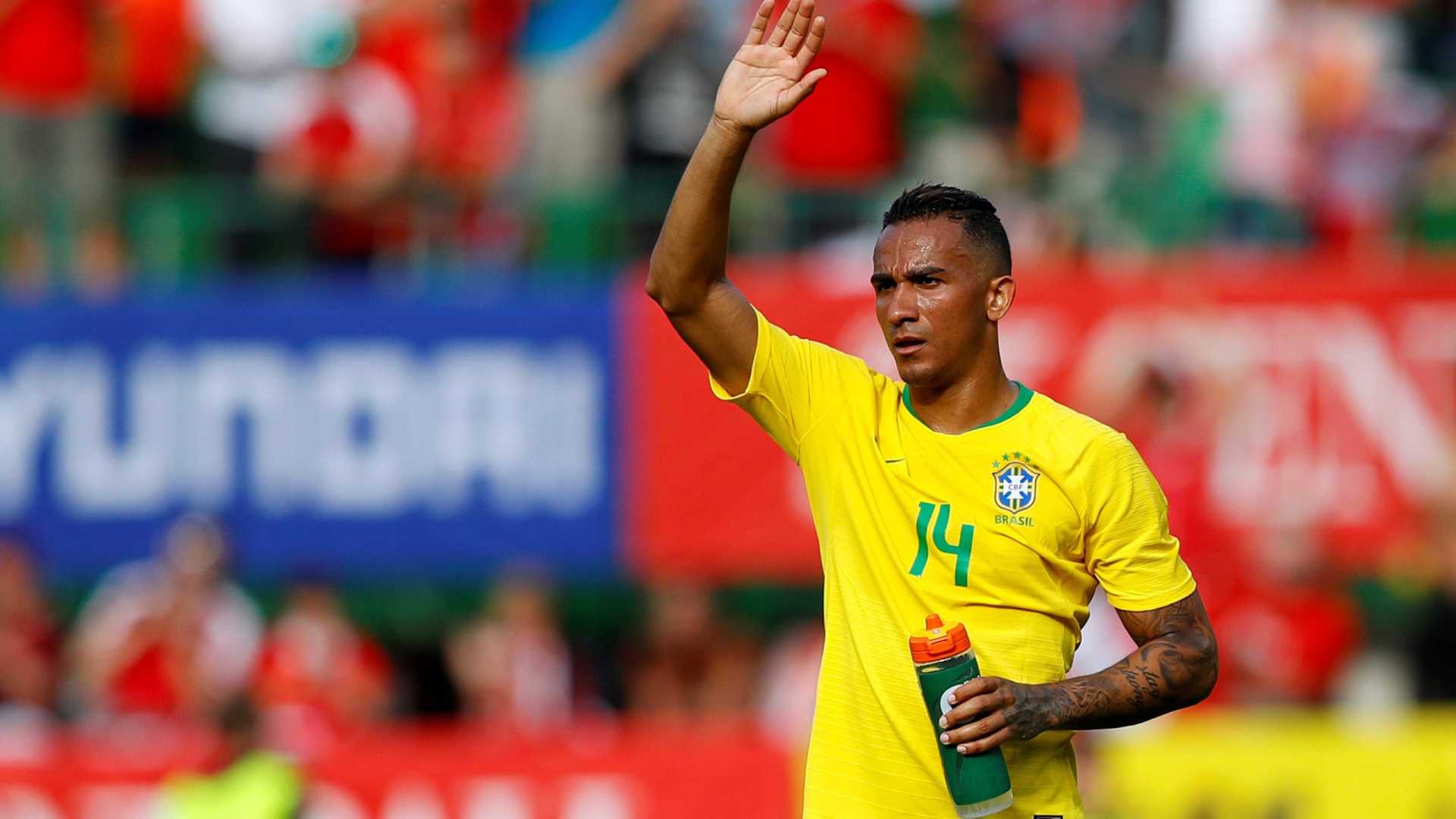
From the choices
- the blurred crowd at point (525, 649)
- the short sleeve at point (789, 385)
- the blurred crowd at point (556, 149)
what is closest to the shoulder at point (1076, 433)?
the short sleeve at point (789, 385)

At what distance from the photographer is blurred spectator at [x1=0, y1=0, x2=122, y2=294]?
1326 centimetres

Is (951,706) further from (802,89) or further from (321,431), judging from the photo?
(321,431)

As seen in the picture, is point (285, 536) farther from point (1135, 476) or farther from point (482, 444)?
point (1135, 476)

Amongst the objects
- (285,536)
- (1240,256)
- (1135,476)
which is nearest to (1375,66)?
(1240,256)

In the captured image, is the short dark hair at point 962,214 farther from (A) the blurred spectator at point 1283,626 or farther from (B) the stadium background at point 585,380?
(A) the blurred spectator at point 1283,626

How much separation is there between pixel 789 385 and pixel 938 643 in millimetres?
794

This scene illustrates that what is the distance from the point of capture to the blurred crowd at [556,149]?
43.3 ft

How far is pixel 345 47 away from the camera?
13.5 meters

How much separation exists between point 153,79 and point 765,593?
512 cm

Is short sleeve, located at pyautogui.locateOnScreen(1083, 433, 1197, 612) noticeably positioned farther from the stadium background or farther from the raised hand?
the stadium background

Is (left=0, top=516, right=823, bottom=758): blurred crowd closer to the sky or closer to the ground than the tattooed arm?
closer to the ground

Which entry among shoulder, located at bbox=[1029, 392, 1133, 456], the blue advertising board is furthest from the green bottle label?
the blue advertising board

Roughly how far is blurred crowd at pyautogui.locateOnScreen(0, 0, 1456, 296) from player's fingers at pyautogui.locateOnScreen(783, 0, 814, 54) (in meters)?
8.24

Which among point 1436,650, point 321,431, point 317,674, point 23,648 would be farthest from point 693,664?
point 1436,650
